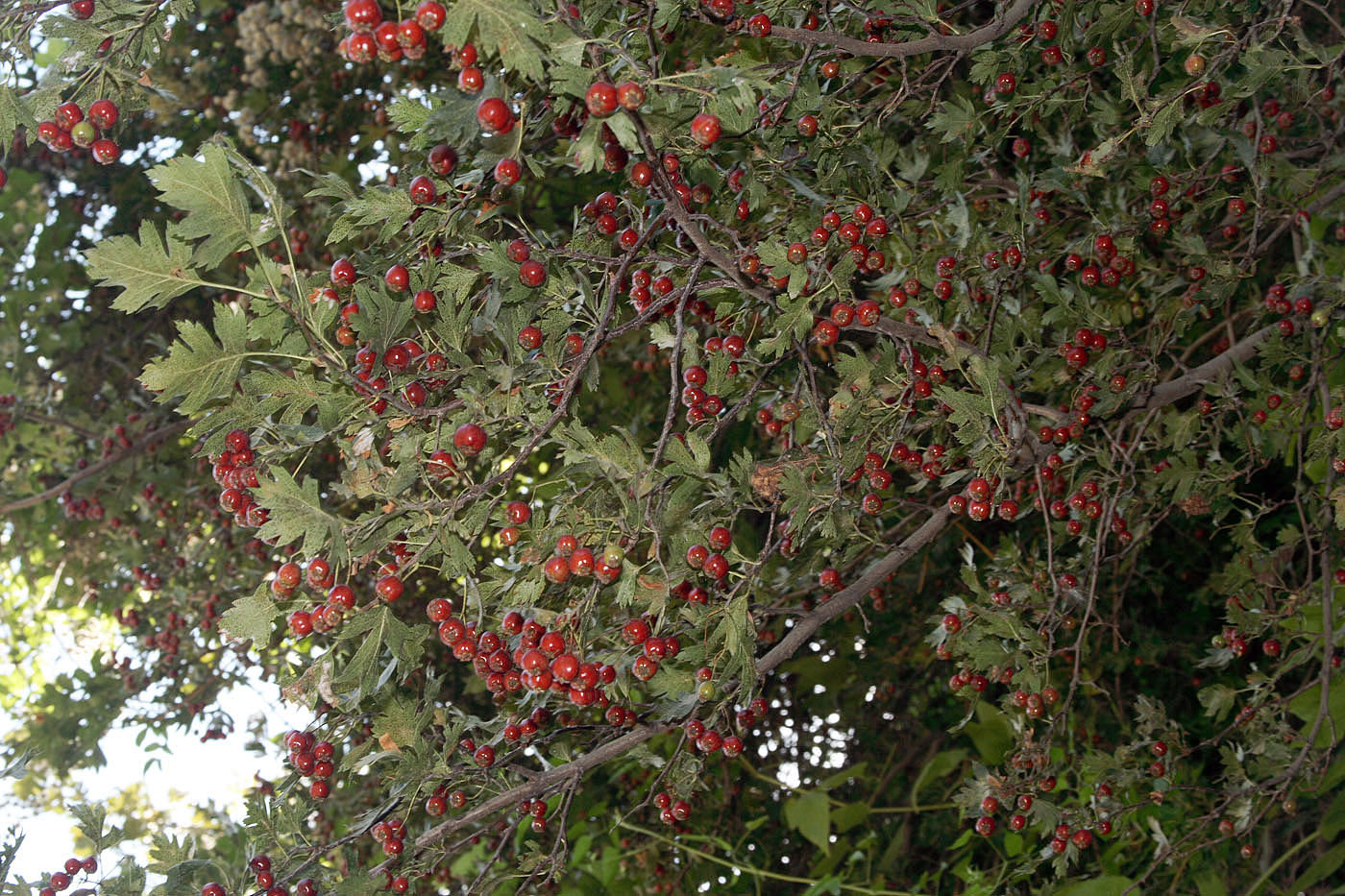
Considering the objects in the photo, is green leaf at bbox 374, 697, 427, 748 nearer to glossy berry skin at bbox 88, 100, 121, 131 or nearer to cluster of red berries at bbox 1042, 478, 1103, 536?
glossy berry skin at bbox 88, 100, 121, 131

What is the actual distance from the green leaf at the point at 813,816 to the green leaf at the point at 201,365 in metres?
1.72

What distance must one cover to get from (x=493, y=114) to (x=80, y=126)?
519mm

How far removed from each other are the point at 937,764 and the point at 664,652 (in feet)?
4.47

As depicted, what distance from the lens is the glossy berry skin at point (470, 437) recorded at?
1.18 m

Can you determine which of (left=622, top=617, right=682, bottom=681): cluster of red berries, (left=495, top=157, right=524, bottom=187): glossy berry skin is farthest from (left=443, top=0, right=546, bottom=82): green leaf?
(left=622, top=617, right=682, bottom=681): cluster of red berries

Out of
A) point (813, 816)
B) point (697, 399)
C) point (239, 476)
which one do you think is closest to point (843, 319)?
point (697, 399)

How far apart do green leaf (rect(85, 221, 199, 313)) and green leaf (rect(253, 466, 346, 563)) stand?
21cm

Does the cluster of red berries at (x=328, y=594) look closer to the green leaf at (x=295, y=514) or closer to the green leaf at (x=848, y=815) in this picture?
the green leaf at (x=295, y=514)


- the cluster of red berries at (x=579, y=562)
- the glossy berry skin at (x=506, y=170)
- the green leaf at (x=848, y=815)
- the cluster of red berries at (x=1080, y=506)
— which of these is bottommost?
the green leaf at (x=848, y=815)

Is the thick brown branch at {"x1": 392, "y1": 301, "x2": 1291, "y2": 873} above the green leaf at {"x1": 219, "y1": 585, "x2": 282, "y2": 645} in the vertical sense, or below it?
below

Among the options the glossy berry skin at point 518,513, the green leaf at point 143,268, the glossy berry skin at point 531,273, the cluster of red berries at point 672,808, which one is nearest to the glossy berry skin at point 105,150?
the green leaf at point 143,268

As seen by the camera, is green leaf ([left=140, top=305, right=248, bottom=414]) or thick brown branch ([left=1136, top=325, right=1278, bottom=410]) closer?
green leaf ([left=140, top=305, right=248, bottom=414])

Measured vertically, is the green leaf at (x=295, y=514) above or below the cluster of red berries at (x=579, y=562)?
above

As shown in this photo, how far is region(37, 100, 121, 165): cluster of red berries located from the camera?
116cm
